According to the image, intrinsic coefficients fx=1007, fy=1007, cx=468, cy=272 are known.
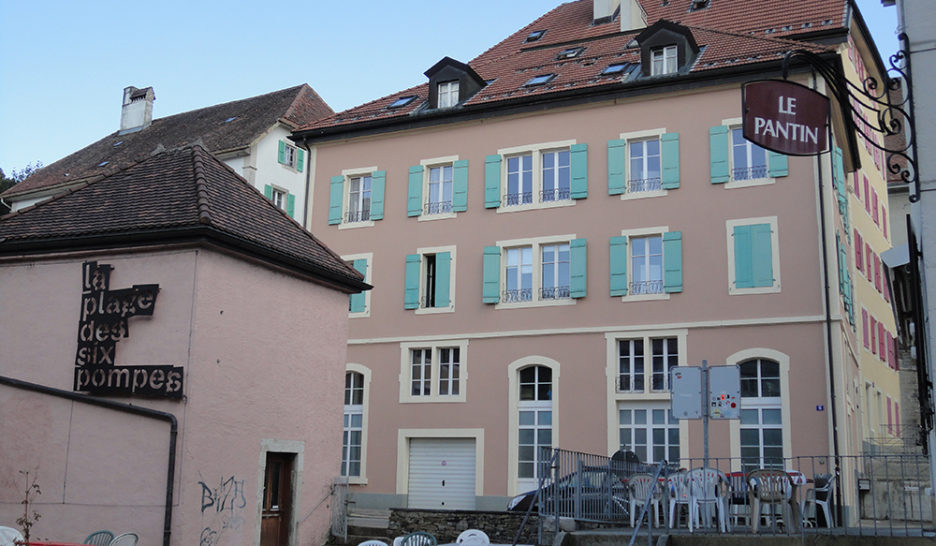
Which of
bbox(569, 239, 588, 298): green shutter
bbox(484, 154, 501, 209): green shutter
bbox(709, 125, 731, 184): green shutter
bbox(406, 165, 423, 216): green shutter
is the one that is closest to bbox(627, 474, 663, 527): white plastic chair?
bbox(569, 239, 588, 298): green shutter

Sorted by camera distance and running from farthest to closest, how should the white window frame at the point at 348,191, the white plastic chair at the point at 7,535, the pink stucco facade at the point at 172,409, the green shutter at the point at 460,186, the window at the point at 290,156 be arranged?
the window at the point at 290,156 → the white window frame at the point at 348,191 → the green shutter at the point at 460,186 → the pink stucco facade at the point at 172,409 → the white plastic chair at the point at 7,535

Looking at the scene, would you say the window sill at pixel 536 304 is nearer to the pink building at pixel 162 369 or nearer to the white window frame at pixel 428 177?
the white window frame at pixel 428 177

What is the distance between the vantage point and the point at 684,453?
76.9 feet

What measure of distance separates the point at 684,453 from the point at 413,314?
27.2 feet

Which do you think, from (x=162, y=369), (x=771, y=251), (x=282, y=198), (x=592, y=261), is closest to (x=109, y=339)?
(x=162, y=369)

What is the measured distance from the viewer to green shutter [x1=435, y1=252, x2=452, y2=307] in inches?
1073

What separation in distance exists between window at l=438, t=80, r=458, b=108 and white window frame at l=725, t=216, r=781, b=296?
919 cm

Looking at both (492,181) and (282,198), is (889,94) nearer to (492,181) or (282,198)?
(492,181)

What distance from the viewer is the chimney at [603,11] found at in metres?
A: 33.4

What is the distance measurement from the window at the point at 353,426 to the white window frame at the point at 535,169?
625cm

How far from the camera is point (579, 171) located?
2623 cm

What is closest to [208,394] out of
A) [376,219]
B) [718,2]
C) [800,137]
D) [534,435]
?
[800,137]

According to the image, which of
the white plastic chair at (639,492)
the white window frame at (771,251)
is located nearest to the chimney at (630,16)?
the white window frame at (771,251)

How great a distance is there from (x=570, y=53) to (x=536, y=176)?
5.86 metres
